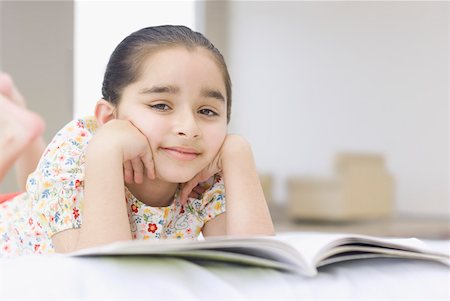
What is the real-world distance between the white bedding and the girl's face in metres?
0.36

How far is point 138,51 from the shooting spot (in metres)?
1.29

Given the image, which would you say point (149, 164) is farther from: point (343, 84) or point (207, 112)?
point (343, 84)

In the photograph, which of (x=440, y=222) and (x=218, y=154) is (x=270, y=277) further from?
(x=440, y=222)

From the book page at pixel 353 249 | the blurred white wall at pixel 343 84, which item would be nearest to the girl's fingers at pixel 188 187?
the book page at pixel 353 249

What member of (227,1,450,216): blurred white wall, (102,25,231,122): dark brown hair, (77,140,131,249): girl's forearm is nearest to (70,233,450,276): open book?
(77,140,131,249): girl's forearm

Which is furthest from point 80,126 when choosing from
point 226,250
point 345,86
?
point 345,86

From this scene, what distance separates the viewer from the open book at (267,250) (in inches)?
32.1

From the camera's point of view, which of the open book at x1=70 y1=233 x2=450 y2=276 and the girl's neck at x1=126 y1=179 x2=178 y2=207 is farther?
the girl's neck at x1=126 y1=179 x2=178 y2=207

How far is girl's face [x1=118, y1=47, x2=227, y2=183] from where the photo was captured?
1217 mm

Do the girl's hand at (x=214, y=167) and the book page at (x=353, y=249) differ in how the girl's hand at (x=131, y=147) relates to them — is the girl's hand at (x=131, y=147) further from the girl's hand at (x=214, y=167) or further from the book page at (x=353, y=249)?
the book page at (x=353, y=249)

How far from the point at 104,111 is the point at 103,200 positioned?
26 centimetres

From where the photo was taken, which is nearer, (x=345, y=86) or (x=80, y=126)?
(x=80, y=126)

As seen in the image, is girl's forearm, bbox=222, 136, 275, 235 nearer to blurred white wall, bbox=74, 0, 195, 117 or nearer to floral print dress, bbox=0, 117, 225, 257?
floral print dress, bbox=0, 117, 225, 257

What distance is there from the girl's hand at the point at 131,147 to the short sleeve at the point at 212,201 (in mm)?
177
